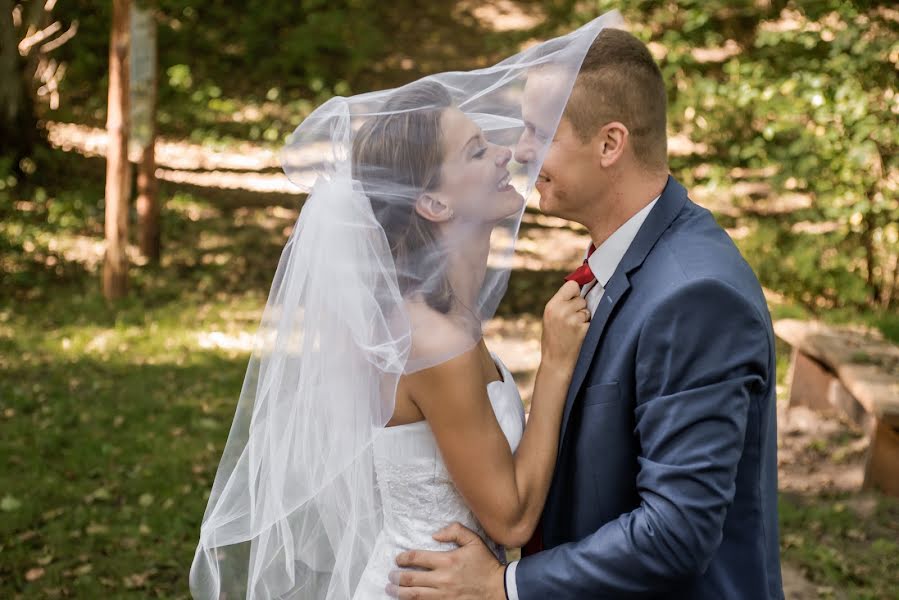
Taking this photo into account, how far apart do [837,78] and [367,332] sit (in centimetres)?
622

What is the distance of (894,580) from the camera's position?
484cm

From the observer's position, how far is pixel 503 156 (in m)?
2.44

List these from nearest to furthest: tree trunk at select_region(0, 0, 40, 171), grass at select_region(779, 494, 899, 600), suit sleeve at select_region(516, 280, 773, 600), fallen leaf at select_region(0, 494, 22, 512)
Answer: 1. suit sleeve at select_region(516, 280, 773, 600)
2. grass at select_region(779, 494, 899, 600)
3. fallen leaf at select_region(0, 494, 22, 512)
4. tree trunk at select_region(0, 0, 40, 171)

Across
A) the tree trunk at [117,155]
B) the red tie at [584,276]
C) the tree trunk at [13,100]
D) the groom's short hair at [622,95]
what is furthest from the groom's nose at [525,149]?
the tree trunk at [13,100]

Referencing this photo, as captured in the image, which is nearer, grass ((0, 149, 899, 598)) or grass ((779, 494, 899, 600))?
grass ((779, 494, 899, 600))

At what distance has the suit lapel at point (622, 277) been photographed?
218 centimetres

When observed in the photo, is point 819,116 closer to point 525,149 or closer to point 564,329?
point 525,149

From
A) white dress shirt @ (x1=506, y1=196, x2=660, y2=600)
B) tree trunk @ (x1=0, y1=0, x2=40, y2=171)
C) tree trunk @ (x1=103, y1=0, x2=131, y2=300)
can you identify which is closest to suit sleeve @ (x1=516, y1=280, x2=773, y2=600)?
white dress shirt @ (x1=506, y1=196, x2=660, y2=600)

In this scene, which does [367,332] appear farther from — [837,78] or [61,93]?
[61,93]

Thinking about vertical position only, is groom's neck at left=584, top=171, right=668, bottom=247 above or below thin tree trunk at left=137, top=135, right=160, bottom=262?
above

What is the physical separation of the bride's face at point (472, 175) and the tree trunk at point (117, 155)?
674 cm

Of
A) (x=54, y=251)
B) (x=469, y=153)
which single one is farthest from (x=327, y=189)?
(x=54, y=251)

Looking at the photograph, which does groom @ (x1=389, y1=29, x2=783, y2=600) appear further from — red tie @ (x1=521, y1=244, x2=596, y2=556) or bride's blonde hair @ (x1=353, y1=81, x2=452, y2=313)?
bride's blonde hair @ (x1=353, y1=81, x2=452, y2=313)

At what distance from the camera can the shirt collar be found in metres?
2.28
